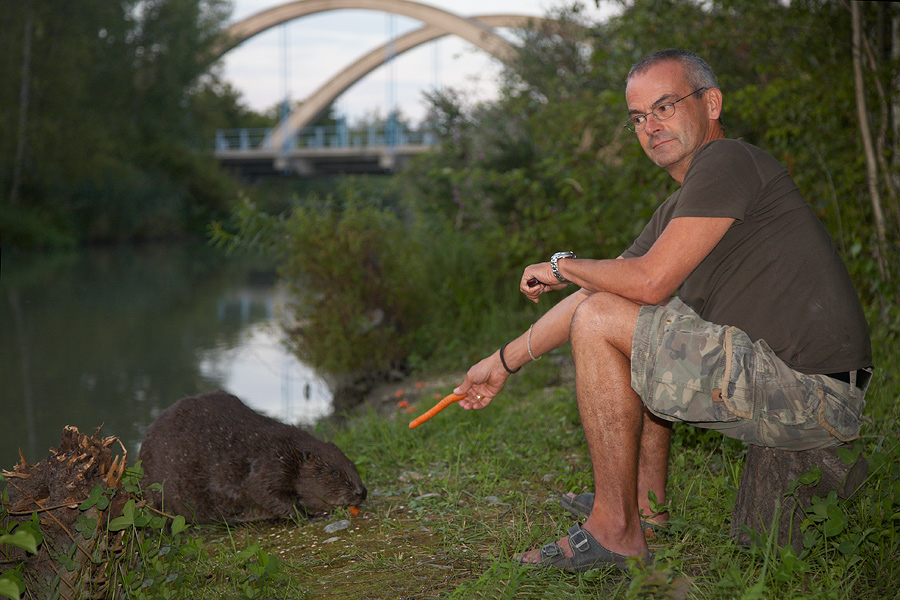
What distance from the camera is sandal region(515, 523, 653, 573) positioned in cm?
224

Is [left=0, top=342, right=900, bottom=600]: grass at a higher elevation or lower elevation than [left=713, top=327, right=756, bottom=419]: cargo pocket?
lower

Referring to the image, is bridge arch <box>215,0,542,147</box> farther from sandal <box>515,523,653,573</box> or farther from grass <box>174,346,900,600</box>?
sandal <box>515,523,653,573</box>

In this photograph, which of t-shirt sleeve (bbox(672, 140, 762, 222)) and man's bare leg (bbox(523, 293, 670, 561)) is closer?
t-shirt sleeve (bbox(672, 140, 762, 222))

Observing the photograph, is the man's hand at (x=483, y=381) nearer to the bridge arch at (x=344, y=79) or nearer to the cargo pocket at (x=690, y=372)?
the cargo pocket at (x=690, y=372)

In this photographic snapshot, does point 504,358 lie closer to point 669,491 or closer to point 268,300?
point 669,491

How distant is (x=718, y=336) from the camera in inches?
83.0

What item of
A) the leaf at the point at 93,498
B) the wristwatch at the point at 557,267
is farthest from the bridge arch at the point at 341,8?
the leaf at the point at 93,498

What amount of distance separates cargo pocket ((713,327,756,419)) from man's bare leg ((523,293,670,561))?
0.90ft

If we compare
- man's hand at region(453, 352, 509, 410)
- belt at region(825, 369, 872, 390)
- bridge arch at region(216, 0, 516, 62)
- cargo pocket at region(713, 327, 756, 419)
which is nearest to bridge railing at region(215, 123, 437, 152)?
bridge arch at region(216, 0, 516, 62)

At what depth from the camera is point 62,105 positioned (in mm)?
23719

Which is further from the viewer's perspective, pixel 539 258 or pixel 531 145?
pixel 531 145

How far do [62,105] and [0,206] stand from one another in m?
4.59

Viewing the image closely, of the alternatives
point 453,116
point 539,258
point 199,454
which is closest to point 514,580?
point 199,454

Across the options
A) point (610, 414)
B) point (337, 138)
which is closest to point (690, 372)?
point (610, 414)
